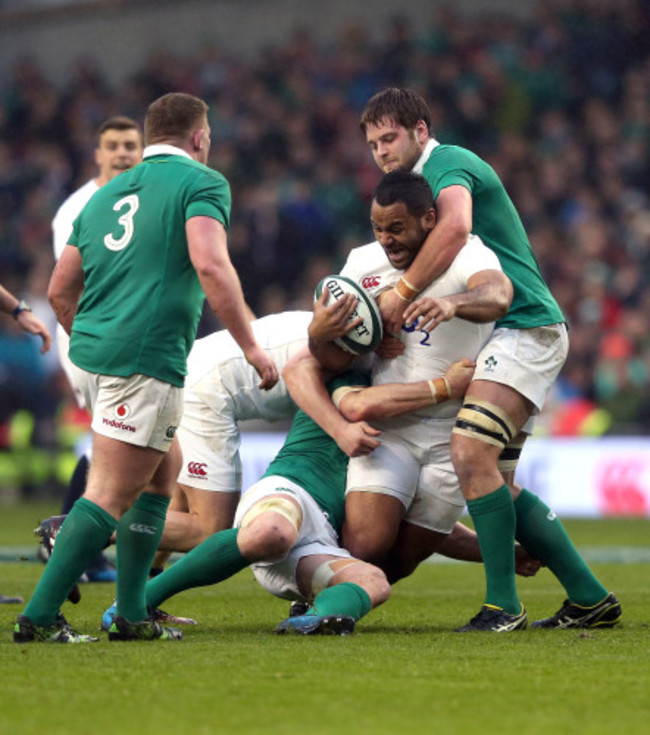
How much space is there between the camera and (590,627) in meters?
5.98

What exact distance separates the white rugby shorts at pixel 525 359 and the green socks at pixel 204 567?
1150 mm

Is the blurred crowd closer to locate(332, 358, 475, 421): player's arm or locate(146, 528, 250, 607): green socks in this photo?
locate(332, 358, 475, 421): player's arm

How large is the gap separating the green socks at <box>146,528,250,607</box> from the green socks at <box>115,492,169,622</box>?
0.34 metres

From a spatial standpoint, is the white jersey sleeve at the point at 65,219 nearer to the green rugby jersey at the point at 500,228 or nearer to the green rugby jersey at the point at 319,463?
the green rugby jersey at the point at 319,463

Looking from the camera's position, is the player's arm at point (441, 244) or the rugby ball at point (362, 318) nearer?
the player's arm at point (441, 244)

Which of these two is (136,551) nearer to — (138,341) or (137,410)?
(137,410)

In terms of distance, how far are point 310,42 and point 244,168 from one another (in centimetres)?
239

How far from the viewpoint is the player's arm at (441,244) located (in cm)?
573

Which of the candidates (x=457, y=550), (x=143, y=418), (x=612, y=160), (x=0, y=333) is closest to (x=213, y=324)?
(x=0, y=333)

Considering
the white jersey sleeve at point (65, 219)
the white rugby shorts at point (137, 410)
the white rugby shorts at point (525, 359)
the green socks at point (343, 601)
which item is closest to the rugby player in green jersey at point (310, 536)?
the green socks at point (343, 601)

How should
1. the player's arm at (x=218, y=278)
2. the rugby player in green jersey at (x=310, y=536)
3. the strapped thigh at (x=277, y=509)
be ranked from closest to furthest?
the player's arm at (x=218, y=278), the rugby player in green jersey at (x=310, y=536), the strapped thigh at (x=277, y=509)

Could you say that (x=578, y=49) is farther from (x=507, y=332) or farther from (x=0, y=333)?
(x=507, y=332)

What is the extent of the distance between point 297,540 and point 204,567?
39cm

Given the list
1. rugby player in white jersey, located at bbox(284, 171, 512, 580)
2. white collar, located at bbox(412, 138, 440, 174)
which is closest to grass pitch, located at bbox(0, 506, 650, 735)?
rugby player in white jersey, located at bbox(284, 171, 512, 580)
